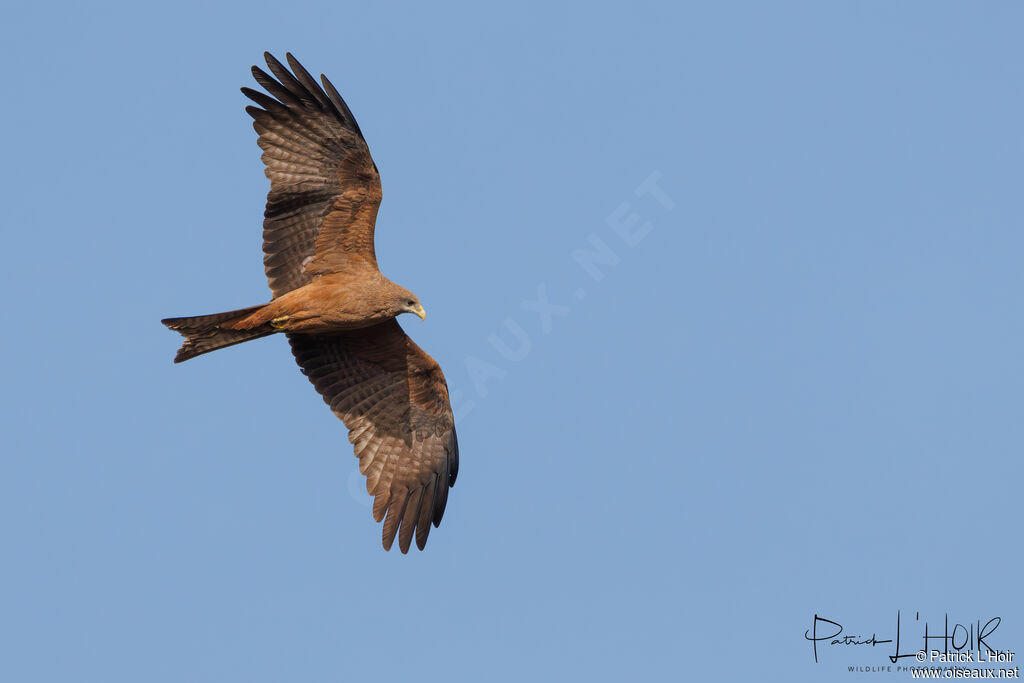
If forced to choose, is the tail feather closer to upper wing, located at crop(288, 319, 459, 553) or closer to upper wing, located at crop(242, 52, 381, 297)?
upper wing, located at crop(242, 52, 381, 297)

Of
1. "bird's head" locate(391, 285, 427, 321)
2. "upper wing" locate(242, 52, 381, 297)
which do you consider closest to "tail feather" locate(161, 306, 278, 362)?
"upper wing" locate(242, 52, 381, 297)

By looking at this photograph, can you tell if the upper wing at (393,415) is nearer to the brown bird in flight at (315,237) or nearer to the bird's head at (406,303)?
the brown bird in flight at (315,237)

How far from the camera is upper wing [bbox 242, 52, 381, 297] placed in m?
13.6

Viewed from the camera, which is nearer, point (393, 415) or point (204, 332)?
point (204, 332)

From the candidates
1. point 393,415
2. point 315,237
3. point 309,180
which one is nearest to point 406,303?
point 315,237

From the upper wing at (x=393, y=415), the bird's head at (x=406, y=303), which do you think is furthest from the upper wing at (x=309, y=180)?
the upper wing at (x=393, y=415)

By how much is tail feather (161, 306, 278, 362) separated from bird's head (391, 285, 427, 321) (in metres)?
1.44

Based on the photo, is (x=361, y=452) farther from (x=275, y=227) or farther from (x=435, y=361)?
(x=275, y=227)

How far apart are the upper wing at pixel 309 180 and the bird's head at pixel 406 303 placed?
531mm

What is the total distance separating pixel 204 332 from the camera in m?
13.4

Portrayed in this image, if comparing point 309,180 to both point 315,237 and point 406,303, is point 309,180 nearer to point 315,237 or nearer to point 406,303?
point 315,237

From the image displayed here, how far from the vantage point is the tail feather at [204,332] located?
13344mm

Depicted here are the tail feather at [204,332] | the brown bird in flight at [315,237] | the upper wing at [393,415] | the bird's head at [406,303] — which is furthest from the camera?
the upper wing at [393,415]

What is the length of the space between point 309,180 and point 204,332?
194 centimetres
